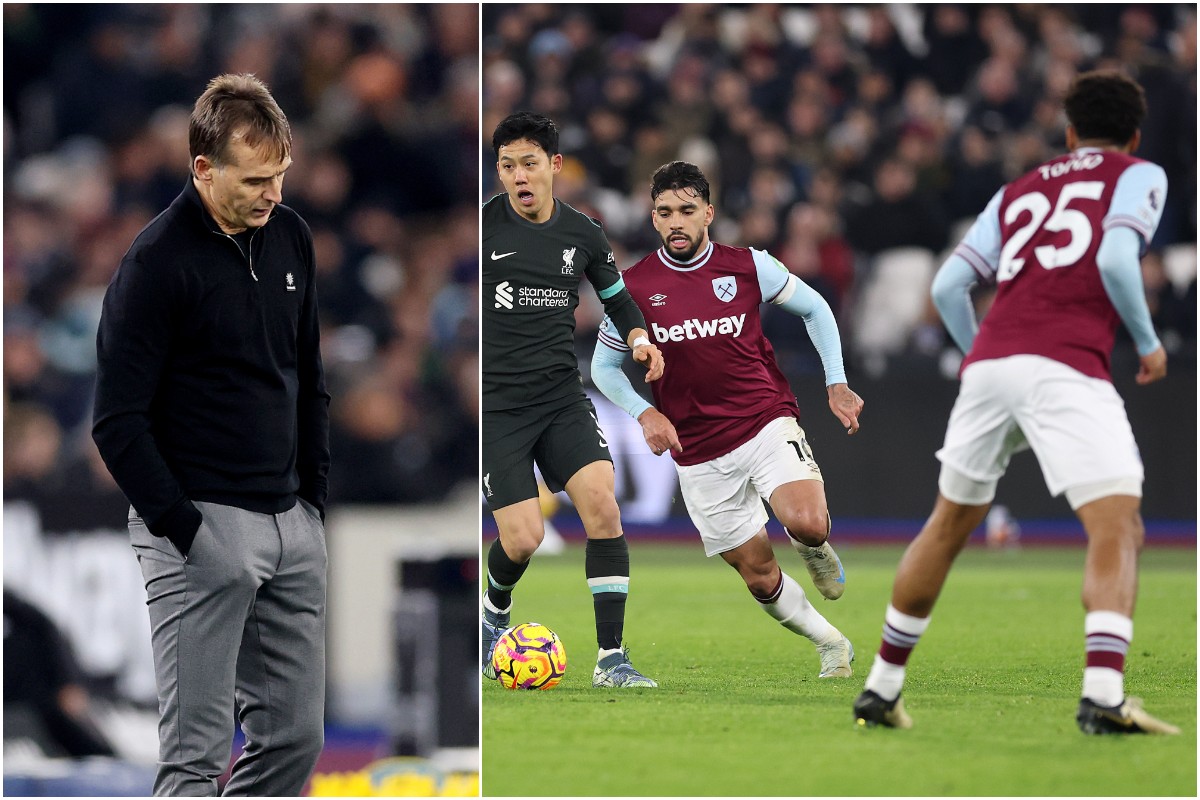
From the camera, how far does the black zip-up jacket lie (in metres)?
2.78

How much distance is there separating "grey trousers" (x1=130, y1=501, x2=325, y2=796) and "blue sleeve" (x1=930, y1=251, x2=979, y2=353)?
162 centimetres

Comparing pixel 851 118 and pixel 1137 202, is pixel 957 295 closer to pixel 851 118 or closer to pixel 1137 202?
pixel 1137 202

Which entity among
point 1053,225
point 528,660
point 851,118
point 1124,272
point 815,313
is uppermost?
point 851,118

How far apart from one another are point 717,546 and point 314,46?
15.7ft

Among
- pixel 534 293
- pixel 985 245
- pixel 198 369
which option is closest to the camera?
pixel 198 369

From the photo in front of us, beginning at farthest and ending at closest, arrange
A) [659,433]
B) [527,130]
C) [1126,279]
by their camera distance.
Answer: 1. [527,130]
2. [659,433]
3. [1126,279]

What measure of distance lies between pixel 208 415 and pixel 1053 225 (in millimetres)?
1980

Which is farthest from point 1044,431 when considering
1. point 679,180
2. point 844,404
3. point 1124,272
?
point 679,180

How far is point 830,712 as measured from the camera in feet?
12.6

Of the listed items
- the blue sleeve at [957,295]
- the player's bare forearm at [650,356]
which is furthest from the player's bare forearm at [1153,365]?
the player's bare forearm at [650,356]

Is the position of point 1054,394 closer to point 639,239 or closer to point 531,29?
point 639,239

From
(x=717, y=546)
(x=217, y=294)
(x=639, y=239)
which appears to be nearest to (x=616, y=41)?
(x=639, y=239)

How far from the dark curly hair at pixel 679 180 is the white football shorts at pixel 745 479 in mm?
812

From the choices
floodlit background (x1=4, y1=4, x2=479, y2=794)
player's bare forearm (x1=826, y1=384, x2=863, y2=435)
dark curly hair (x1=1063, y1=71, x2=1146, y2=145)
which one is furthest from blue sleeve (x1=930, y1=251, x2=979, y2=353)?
floodlit background (x1=4, y1=4, x2=479, y2=794)
